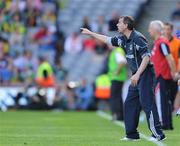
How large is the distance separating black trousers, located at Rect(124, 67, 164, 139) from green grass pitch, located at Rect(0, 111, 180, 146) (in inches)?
10.5

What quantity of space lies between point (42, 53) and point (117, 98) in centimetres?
1040

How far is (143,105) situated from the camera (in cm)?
1443

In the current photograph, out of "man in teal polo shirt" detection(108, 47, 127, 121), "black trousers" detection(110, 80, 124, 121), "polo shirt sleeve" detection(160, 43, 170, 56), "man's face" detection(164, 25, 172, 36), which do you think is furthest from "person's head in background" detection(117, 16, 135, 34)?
"black trousers" detection(110, 80, 124, 121)

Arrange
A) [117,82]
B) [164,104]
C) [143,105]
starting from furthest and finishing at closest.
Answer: [117,82] → [164,104] → [143,105]

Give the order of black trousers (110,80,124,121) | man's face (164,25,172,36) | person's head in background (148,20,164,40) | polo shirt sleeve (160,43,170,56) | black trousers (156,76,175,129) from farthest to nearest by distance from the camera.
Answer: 1. black trousers (110,80,124,121)
2. man's face (164,25,172,36)
3. black trousers (156,76,175,129)
4. polo shirt sleeve (160,43,170,56)
5. person's head in background (148,20,164,40)

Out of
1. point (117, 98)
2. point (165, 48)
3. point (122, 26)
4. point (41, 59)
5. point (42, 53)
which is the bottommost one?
point (117, 98)

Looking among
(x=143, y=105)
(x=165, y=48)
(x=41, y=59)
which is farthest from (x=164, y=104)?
(x=41, y=59)

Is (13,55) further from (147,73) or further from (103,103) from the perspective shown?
(147,73)

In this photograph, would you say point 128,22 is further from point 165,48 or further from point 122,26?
point 165,48

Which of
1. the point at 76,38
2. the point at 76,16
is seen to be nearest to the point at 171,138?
the point at 76,38

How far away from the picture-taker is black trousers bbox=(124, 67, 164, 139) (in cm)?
1441

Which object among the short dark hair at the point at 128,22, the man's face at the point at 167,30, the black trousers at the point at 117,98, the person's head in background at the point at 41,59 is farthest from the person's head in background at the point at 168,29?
the person's head in background at the point at 41,59

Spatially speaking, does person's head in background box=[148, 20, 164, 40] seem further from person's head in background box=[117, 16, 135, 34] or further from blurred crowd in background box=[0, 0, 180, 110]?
blurred crowd in background box=[0, 0, 180, 110]

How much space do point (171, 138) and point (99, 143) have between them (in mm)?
1871
